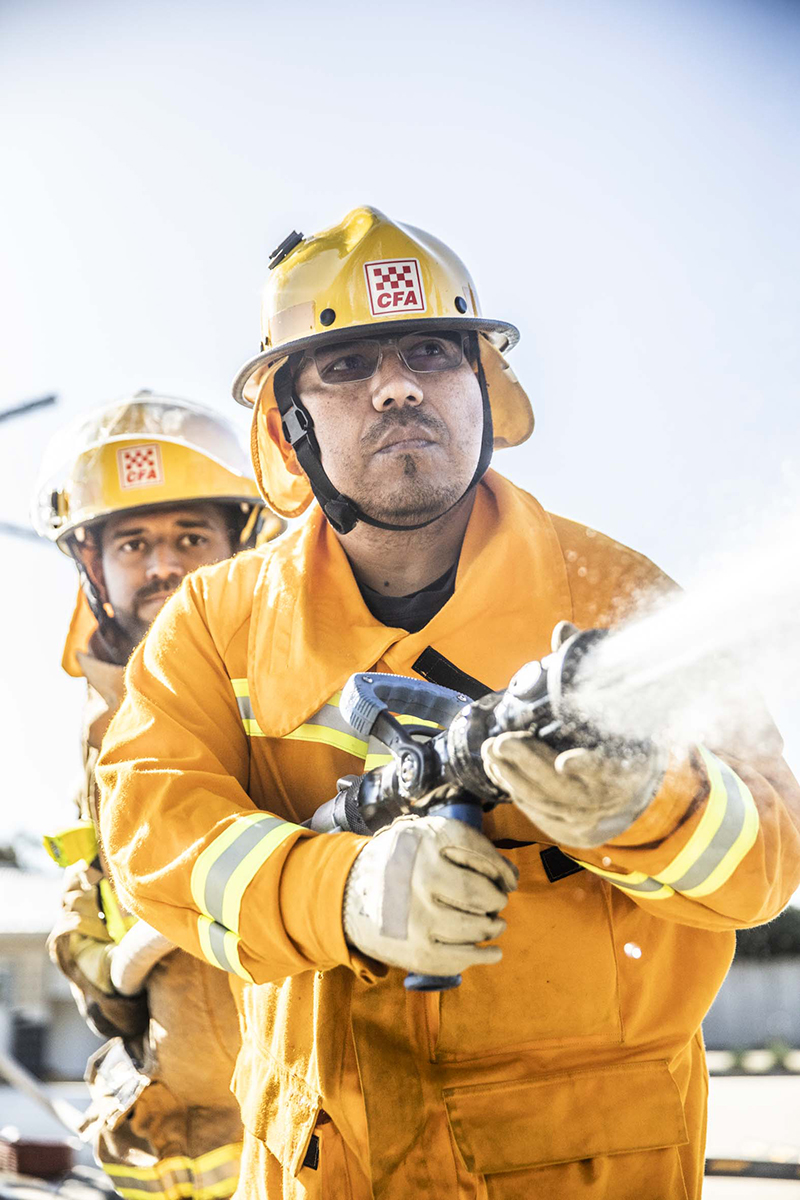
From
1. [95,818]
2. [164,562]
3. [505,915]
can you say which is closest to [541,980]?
[505,915]

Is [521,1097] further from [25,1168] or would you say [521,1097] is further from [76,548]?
[25,1168]

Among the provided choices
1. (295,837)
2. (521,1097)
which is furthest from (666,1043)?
(295,837)

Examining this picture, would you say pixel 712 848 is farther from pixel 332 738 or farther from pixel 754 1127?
pixel 754 1127

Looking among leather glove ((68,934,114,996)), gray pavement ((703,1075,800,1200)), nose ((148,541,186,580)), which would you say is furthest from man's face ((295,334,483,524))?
gray pavement ((703,1075,800,1200))

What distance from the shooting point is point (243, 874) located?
6.93 ft

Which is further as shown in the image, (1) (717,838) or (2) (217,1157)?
(2) (217,1157)

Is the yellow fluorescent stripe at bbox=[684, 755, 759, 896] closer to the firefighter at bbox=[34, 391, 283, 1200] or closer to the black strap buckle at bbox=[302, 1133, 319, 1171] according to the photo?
the black strap buckle at bbox=[302, 1133, 319, 1171]

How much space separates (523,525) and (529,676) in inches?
38.7

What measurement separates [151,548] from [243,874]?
3.25 metres

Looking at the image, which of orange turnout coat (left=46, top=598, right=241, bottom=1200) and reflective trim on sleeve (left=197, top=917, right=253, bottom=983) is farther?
orange turnout coat (left=46, top=598, right=241, bottom=1200)

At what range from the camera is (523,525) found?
2.58 metres

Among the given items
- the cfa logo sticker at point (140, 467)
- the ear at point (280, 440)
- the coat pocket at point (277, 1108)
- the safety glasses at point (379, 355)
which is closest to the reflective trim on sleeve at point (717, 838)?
the coat pocket at point (277, 1108)

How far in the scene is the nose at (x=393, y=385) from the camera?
263cm

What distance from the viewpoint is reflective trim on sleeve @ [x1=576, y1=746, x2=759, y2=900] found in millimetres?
1825
